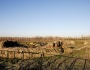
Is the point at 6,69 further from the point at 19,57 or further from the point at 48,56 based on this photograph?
the point at 48,56

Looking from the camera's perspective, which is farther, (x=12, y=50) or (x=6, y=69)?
(x=12, y=50)

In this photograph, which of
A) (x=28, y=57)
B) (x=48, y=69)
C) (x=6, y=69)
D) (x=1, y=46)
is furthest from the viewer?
(x=1, y=46)

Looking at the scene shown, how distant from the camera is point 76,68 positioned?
1494cm

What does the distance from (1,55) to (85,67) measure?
42.4 feet

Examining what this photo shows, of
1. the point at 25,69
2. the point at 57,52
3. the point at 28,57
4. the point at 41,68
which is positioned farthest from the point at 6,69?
the point at 57,52

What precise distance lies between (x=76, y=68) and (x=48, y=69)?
2774mm

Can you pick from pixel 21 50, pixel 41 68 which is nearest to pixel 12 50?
pixel 21 50

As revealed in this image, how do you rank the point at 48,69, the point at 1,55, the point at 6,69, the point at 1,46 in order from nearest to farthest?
the point at 48,69 < the point at 6,69 < the point at 1,55 < the point at 1,46

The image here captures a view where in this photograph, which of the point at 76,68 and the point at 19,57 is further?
the point at 19,57

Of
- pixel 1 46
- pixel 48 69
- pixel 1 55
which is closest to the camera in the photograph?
pixel 48 69

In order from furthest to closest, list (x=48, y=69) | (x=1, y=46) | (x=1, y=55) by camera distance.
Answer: (x=1, y=46), (x=1, y=55), (x=48, y=69)

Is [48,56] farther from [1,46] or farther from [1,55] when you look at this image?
[1,46]

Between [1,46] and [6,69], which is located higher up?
[1,46]

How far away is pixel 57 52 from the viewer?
77.8 ft
